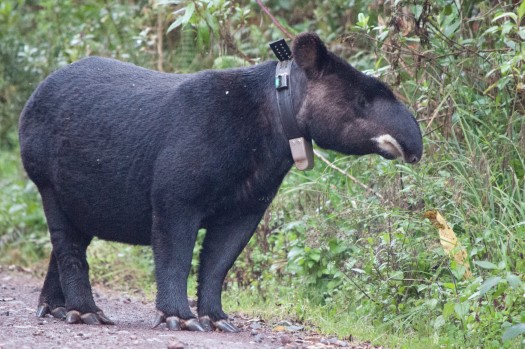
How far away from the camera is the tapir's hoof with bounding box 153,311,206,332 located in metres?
6.19

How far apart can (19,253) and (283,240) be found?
3610 mm

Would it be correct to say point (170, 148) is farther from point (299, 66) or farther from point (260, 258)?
point (260, 258)

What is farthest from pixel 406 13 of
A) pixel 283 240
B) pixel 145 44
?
pixel 145 44

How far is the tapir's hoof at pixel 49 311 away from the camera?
7.07m

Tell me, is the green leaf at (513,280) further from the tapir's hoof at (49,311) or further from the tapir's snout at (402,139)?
the tapir's hoof at (49,311)

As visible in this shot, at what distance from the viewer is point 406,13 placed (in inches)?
290

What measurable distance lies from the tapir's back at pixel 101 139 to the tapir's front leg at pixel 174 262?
307 millimetres

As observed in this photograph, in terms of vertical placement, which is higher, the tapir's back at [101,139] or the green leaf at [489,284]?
the tapir's back at [101,139]

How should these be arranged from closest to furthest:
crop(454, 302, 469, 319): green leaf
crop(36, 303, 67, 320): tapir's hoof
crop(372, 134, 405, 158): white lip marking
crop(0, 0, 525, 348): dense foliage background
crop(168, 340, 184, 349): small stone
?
crop(168, 340, 184, 349): small stone → crop(454, 302, 469, 319): green leaf → crop(372, 134, 405, 158): white lip marking → crop(0, 0, 525, 348): dense foliage background → crop(36, 303, 67, 320): tapir's hoof

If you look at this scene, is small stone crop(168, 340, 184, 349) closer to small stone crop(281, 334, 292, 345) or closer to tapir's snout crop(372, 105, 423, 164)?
small stone crop(281, 334, 292, 345)

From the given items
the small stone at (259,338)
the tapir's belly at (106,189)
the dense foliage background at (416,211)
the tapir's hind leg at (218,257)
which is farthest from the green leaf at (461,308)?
the tapir's belly at (106,189)

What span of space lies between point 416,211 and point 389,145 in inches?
39.1

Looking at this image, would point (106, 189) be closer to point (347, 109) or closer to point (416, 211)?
point (347, 109)

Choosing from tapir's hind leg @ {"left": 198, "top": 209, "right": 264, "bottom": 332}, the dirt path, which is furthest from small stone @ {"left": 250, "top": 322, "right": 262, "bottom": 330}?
tapir's hind leg @ {"left": 198, "top": 209, "right": 264, "bottom": 332}
